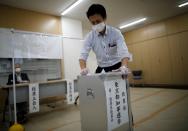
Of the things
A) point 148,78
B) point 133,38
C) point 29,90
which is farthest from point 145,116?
point 133,38

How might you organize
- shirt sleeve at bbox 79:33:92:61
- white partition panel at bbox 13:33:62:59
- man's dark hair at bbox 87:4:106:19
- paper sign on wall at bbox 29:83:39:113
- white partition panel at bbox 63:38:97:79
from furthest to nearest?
white partition panel at bbox 63:38:97:79 < white partition panel at bbox 13:33:62:59 < paper sign on wall at bbox 29:83:39:113 < shirt sleeve at bbox 79:33:92:61 < man's dark hair at bbox 87:4:106:19

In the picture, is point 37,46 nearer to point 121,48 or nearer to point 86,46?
point 86,46

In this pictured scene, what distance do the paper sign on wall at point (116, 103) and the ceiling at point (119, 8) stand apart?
Answer: 359 centimetres

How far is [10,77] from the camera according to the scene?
3771mm

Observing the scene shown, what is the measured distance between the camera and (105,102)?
3.38ft

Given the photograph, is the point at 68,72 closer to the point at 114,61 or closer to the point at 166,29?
the point at 114,61

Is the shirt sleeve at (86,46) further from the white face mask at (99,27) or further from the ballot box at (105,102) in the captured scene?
the ballot box at (105,102)

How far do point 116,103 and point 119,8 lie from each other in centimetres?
435

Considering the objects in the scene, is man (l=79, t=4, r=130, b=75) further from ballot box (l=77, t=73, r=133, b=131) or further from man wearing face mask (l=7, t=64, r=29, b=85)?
man wearing face mask (l=7, t=64, r=29, b=85)

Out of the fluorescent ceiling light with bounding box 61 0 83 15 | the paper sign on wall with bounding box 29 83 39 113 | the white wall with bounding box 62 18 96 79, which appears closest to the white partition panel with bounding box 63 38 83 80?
the white wall with bounding box 62 18 96 79

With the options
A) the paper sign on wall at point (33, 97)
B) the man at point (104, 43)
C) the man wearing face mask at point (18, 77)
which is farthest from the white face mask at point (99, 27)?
the man wearing face mask at point (18, 77)

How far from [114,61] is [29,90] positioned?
2.15 m

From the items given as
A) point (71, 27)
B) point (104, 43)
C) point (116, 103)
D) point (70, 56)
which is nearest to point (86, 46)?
point (104, 43)

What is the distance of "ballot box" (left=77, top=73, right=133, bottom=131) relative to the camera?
104 cm
